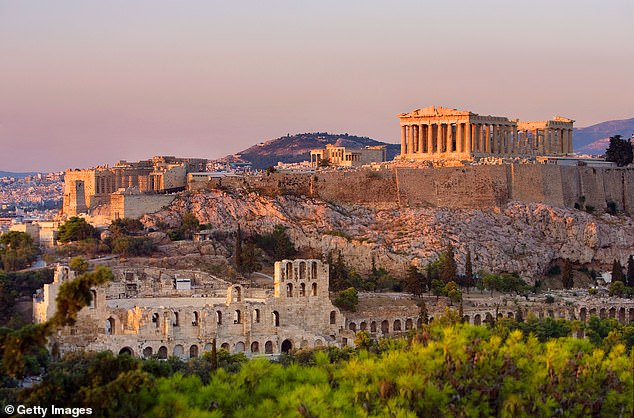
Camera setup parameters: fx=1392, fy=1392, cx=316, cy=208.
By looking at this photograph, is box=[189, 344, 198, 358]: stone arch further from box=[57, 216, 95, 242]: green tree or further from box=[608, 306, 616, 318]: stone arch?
box=[608, 306, 616, 318]: stone arch

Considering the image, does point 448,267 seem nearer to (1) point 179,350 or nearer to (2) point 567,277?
(2) point 567,277

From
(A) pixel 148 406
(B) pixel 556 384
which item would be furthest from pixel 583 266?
(A) pixel 148 406

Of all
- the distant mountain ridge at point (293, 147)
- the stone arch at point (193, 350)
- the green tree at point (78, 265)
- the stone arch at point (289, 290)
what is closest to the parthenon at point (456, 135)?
the stone arch at point (289, 290)

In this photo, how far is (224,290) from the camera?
205 ft

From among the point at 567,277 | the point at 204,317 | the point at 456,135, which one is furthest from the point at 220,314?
the point at 456,135

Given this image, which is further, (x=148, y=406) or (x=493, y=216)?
(x=493, y=216)

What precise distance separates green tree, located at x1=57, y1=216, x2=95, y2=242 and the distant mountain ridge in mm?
88017

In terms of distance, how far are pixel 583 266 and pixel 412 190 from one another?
10992mm

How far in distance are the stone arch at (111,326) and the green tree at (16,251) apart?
11.6m

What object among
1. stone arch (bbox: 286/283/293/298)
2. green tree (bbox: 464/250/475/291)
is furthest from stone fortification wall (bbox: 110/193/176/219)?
stone arch (bbox: 286/283/293/298)

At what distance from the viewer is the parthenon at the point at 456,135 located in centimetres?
9044

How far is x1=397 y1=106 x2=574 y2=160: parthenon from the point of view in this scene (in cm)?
9044

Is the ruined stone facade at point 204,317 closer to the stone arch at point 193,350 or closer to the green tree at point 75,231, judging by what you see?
the stone arch at point 193,350

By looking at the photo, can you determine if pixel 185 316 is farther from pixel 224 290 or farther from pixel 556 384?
pixel 556 384
